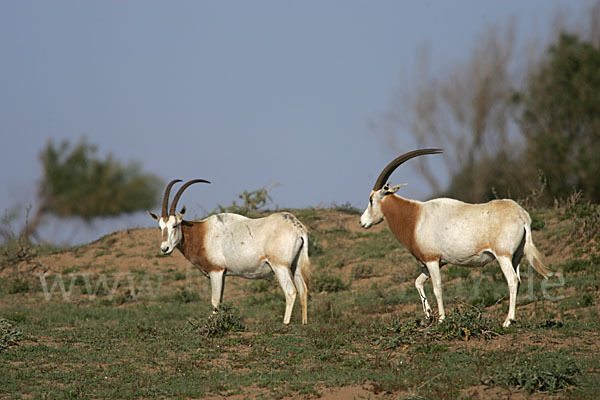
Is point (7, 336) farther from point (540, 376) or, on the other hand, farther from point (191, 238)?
point (540, 376)

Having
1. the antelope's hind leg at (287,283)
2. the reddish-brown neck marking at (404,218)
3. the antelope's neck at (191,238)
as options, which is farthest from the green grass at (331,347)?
the antelope's neck at (191,238)

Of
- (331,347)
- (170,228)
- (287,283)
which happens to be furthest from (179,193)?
(331,347)

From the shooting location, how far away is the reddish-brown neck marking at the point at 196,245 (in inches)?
552

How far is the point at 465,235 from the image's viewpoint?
40.0 ft

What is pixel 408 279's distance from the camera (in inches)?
741

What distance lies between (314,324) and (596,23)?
24925 millimetres

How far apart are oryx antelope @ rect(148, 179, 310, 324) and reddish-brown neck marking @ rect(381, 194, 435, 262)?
1.63 meters

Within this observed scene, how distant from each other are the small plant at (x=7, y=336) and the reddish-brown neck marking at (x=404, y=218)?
22.5 ft

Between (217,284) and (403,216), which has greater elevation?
(403,216)

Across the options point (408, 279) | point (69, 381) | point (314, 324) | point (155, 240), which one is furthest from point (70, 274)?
point (69, 381)

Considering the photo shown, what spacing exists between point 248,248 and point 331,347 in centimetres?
319

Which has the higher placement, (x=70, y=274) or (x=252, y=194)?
(x=252, y=194)

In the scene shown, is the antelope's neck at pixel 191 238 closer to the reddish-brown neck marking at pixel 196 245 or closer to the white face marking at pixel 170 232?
the reddish-brown neck marking at pixel 196 245

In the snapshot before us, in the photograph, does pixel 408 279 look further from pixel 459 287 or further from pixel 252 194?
pixel 252 194
